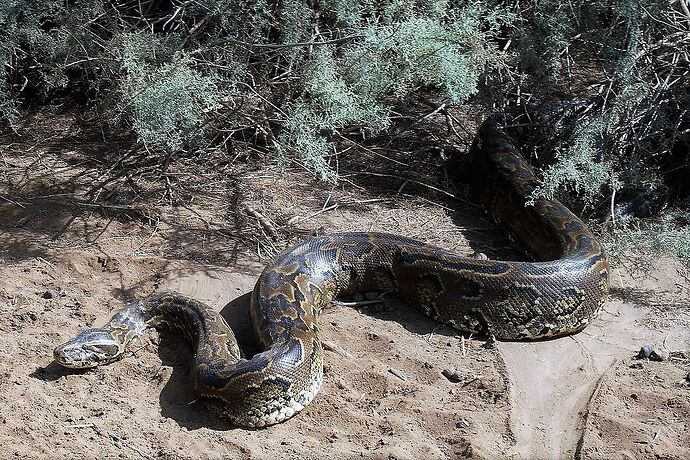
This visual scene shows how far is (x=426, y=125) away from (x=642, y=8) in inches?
132

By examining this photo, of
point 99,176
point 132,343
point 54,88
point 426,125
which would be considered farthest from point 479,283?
point 54,88

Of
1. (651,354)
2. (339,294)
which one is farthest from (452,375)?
(651,354)

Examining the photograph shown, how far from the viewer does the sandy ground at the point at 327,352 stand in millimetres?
6383

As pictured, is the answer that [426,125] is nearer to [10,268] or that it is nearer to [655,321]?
[655,321]

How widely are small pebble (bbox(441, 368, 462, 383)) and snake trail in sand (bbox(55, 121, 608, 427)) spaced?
699 millimetres

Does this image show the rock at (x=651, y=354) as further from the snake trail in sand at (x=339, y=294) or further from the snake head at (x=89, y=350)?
the snake head at (x=89, y=350)

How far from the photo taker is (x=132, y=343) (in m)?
7.43

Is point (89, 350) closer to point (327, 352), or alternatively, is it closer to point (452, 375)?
point (327, 352)

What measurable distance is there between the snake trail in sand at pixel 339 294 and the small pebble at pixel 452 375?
70cm

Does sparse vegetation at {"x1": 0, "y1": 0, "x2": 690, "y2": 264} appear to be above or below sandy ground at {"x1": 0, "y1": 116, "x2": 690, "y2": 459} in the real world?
above

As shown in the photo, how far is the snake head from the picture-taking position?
691cm

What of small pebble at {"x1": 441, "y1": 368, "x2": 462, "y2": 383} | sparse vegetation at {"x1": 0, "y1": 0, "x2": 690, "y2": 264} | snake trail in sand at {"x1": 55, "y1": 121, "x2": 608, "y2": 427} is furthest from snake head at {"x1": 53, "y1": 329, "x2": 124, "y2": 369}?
small pebble at {"x1": 441, "y1": 368, "x2": 462, "y2": 383}

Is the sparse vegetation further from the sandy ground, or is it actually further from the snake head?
the snake head

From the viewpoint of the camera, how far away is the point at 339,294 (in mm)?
8359
